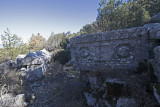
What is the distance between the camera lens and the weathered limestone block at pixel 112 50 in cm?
249

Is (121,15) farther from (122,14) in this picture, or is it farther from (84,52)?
(84,52)

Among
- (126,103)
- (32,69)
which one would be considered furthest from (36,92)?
(126,103)

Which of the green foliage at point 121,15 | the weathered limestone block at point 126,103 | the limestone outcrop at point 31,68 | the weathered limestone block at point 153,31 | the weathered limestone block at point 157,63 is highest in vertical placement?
the green foliage at point 121,15

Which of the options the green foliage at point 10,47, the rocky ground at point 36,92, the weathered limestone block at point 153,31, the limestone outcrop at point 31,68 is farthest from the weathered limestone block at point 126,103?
the green foliage at point 10,47

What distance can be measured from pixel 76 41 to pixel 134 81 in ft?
8.07

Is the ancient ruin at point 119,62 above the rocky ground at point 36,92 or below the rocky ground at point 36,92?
above

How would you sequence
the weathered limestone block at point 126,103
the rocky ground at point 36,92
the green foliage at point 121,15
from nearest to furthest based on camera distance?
the weathered limestone block at point 126,103, the rocky ground at point 36,92, the green foliage at point 121,15

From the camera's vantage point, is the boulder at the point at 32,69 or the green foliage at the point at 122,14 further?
the green foliage at the point at 122,14

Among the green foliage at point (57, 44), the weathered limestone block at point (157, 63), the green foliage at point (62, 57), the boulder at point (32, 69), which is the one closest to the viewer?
the weathered limestone block at point (157, 63)

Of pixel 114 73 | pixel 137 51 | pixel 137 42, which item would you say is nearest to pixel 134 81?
pixel 114 73

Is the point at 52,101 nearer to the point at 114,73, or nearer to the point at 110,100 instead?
the point at 110,100

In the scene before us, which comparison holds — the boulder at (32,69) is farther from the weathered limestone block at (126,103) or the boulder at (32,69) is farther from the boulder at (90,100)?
the weathered limestone block at (126,103)

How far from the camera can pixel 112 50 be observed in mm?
2834

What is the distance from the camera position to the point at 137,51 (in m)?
2.53
